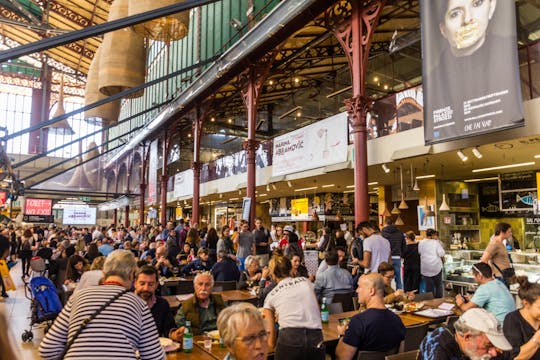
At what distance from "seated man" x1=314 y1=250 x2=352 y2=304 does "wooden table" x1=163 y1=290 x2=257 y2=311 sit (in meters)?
0.98

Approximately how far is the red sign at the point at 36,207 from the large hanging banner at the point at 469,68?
2651 cm

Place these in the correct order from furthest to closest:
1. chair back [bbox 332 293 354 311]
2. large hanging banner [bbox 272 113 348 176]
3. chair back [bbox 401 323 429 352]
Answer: large hanging banner [bbox 272 113 348 176], chair back [bbox 332 293 354 311], chair back [bbox 401 323 429 352]

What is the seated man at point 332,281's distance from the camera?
5812 millimetres

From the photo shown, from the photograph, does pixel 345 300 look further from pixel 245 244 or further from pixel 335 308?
pixel 245 244


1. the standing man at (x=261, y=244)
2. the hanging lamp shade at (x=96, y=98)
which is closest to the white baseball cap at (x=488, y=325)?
the hanging lamp shade at (x=96, y=98)

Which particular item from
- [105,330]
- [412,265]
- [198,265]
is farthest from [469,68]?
[105,330]

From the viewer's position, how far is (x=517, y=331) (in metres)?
3.12

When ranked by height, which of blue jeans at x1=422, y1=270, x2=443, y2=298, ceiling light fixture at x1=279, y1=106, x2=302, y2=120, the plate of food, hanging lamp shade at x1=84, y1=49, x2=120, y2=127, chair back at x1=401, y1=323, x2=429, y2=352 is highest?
ceiling light fixture at x1=279, y1=106, x2=302, y2=120

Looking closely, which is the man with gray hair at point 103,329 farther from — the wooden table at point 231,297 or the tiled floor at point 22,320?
the wooden table at point 231,297

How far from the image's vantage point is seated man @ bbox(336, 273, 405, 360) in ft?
10.0

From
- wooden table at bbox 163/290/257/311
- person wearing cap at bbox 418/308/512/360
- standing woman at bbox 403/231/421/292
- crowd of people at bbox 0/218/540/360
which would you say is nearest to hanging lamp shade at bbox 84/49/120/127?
crowd of people at bbox 0/218/540/360

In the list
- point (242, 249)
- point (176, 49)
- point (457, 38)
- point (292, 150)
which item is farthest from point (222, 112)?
point (457, 38)

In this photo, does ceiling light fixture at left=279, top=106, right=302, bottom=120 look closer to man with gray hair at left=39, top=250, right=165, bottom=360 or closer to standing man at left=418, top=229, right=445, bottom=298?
standing man at left=418, top=229, right=445, bottom=298

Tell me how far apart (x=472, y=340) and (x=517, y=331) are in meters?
1.20
